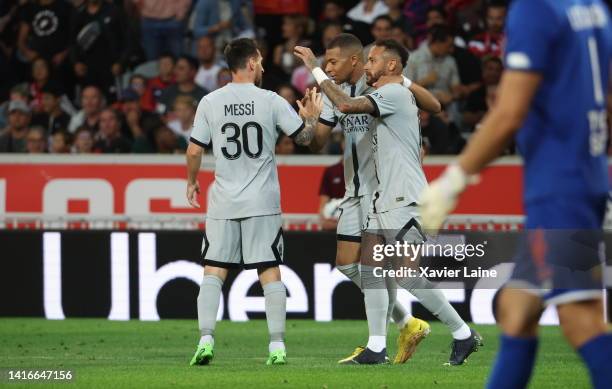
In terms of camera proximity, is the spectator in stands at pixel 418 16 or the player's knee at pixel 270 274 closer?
the player's knee at pixel 270 274

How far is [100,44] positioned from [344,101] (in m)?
10.00

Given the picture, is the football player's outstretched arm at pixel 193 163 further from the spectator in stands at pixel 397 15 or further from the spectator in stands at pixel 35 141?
the spectator in stands at pixel 397 15

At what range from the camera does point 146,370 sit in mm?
9086

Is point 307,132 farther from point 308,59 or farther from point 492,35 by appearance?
point 492,35

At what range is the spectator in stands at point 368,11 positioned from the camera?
17719 mm

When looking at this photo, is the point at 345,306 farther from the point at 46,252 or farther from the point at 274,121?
the point at 274,121

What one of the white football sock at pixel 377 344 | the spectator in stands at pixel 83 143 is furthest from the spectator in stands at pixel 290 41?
the white football sock at pixel 377 344

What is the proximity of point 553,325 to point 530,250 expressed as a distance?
8.82 m

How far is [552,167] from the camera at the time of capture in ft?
16.9

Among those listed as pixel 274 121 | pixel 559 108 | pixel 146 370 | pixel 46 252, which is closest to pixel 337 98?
pixel 274 121

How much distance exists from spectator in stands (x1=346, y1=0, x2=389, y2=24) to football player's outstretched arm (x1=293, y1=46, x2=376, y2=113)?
813cm

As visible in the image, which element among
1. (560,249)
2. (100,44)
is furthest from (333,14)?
(560,249)

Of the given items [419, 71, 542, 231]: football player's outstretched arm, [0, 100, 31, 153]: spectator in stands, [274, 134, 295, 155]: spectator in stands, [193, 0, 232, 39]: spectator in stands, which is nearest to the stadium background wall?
[274, 134, 295, 155]: spectator in stands

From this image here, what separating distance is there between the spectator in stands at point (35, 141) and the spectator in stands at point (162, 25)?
269 centimetres
